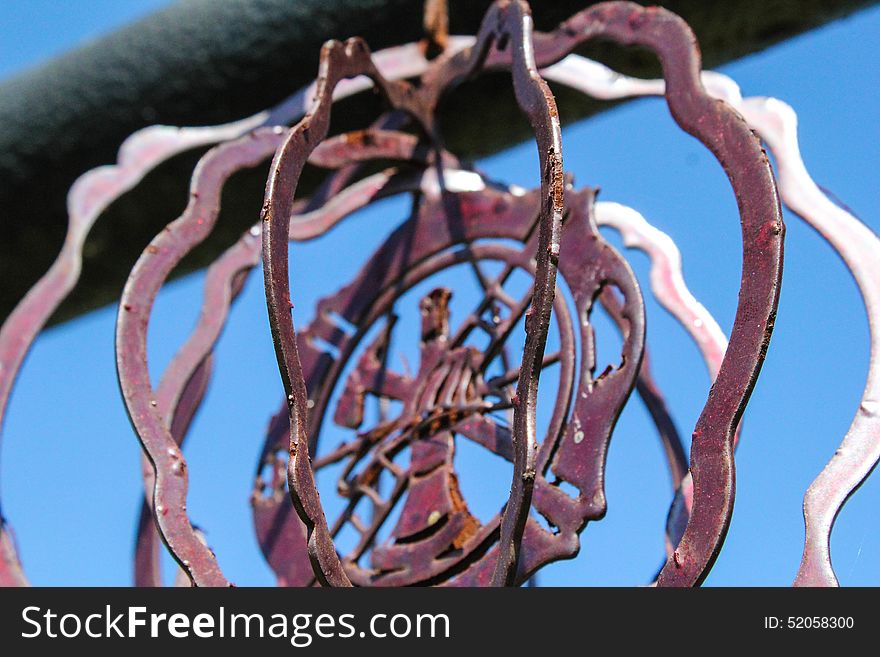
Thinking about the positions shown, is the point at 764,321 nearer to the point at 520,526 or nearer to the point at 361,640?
the point at 520,526

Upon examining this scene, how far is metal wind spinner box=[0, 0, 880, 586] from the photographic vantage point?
3.12 feet

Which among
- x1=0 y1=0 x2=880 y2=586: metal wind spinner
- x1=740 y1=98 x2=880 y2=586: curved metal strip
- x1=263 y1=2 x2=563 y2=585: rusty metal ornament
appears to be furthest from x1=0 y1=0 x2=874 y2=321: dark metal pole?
x1=263 y1=2 x2=563 y2=585: rusty metal ornament

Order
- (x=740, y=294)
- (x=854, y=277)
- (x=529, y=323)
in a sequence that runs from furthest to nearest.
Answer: (x=854, y=277) < (x=740, y=294) < (x=529, y=323)

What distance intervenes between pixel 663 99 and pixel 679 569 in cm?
45

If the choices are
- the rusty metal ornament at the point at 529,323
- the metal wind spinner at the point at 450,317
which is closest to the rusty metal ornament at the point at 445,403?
the metal wind spinner at the point at 450,317

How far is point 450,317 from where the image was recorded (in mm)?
1327

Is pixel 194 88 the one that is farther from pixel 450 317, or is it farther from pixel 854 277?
pixel 854 277

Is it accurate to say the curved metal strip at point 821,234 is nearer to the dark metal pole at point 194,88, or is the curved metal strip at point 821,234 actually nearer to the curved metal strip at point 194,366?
the dark metal pole at point 194,88

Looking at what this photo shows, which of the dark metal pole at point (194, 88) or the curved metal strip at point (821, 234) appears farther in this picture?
the dark metal pole at point (194, 88)

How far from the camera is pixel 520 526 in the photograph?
0.89 metres

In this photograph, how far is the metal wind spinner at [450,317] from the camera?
95cm

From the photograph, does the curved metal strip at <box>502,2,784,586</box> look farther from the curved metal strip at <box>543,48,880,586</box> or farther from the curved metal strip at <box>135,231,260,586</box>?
the curved metal strip at <box>135,231,260,586</box>

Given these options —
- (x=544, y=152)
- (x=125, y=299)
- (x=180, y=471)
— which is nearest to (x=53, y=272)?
(x=125, y=299)

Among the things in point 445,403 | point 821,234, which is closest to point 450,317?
point 445,403
